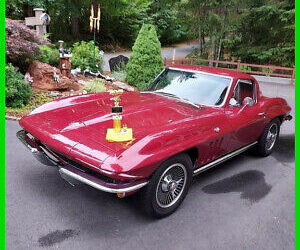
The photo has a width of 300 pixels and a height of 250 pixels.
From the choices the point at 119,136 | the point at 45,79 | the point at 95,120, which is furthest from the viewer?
the point at 45,79

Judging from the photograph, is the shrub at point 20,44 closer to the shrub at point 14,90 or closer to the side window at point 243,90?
the shrub at point 14,90

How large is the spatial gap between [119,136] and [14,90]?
4.35 m

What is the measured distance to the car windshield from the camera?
4242 millimetres

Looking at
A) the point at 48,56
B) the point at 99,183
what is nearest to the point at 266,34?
the point at 48,56

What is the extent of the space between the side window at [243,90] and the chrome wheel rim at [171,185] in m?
1.70

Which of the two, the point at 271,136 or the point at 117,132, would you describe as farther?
the point at 271,136

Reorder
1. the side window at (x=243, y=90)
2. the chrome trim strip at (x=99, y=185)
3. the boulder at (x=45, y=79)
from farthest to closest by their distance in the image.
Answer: the boulder at (x=45, y=79)
the side window at (x=243, y=90)
the chrome trim strip at (x=99, y=185)

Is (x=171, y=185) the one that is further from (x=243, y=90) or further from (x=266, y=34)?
(x=266, y=34)

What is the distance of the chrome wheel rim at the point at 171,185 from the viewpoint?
316 cm

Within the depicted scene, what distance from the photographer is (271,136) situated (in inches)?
206

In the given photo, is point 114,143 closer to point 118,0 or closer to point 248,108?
point 248,108

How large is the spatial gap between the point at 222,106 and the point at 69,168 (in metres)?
2.28

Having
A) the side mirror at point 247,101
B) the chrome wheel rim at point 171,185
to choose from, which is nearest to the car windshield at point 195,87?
the side mirror at point 247,101

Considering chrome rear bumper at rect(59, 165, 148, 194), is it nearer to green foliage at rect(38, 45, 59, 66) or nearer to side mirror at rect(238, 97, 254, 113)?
side mirror at rect(238, 97, 254, 113)
